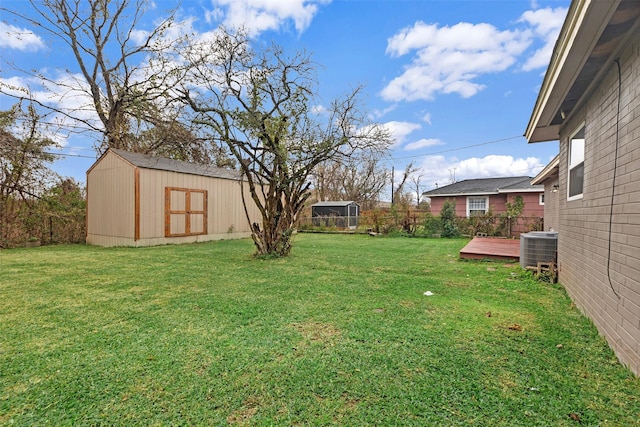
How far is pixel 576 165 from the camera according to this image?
12.9 ft

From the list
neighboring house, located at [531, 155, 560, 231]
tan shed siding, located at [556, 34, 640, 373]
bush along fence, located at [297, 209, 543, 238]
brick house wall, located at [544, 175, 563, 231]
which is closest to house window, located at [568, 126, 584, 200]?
tan shed siding, located at [556, 34, 640, 373]

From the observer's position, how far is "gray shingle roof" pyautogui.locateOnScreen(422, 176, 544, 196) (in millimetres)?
14656

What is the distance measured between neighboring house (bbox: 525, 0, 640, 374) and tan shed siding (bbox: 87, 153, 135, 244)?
33.8 feet

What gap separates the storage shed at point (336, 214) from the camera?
1722 cm

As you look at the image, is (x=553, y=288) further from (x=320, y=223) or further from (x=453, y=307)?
(x=320, y=223)

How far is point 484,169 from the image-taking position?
24.8 meters

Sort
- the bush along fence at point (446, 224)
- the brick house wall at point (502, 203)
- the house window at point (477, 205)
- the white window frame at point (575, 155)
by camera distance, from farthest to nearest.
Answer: the house window at point (477, 205), the brick house wall at point (502, 203), the bush along fence at point (446, 224), the white window frame at point (575, 155)

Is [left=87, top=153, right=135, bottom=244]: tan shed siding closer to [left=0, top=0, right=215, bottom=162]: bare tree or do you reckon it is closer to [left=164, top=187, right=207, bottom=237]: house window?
[left=164, top=187, right=207, bottom=237]: house window

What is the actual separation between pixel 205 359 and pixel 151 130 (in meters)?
13.6

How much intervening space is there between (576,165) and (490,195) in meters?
13.1

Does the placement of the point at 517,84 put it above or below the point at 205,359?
above

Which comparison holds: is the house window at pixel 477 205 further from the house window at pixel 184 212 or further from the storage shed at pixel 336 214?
the house window at pixel 184 212

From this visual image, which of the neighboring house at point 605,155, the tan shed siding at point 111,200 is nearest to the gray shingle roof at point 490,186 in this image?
the neighboring house at point 605,155

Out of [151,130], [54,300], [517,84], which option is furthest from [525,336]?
[151,130]
